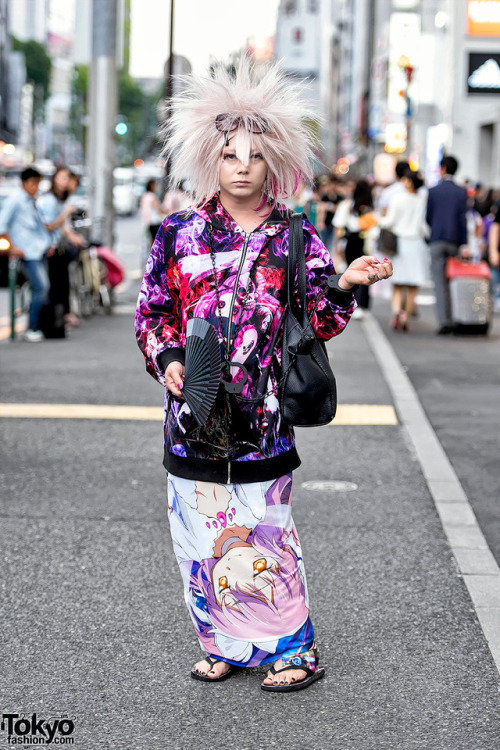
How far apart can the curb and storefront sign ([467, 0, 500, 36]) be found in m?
16.1

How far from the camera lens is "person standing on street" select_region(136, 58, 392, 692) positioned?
364cm

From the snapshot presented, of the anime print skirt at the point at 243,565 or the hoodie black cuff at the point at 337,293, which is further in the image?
the anime print skirt at the point at 243,565

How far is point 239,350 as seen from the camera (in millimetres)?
3621

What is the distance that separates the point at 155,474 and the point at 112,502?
69 cm

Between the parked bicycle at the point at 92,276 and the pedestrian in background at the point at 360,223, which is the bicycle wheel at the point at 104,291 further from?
the pedestrian in background at the point at 360,223

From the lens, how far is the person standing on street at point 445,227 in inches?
538

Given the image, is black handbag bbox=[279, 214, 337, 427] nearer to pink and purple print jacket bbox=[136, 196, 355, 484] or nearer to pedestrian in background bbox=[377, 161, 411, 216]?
pink and purple print jacket bbox=[136, 196, 355, 484]

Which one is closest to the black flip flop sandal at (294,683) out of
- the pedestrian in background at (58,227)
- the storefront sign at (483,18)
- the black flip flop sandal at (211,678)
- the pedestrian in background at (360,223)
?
the black flip flop sandal at (211,678)

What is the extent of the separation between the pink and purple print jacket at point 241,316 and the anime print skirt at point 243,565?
2.5 inches

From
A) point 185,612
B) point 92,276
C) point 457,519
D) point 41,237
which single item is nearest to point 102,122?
point 92,276

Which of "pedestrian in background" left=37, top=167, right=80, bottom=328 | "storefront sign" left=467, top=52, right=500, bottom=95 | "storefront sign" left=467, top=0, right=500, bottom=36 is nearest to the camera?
"pedestrian in background" left=37, top=167, right=80, bottom=328

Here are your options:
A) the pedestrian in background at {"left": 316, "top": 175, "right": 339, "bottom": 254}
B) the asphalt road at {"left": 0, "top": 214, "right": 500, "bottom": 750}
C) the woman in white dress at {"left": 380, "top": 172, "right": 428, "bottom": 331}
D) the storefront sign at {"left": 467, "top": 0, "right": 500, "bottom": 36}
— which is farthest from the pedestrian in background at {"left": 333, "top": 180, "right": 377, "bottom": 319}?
the storefront sign at {"left": 467, "top": 0, "right": 500, "bottom": 36}

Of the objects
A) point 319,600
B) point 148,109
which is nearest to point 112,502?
point 319,600

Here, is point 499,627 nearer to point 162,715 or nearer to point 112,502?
point 162,715
